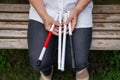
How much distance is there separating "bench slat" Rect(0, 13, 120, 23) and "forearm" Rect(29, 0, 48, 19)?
1.11ft

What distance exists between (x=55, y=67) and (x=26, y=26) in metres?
0.59

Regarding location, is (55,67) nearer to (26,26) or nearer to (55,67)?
(55,67)

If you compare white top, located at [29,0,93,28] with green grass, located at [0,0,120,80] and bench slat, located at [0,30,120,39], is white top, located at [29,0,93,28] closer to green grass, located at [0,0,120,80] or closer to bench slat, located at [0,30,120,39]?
bench slat, located at [0,30,120,39]

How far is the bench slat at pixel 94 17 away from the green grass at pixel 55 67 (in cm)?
43

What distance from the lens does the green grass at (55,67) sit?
121 inches

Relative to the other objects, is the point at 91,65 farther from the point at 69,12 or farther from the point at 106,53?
the point at 69,12

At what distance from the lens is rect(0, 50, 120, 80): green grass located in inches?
121

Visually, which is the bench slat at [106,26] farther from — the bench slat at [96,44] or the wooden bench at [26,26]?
the bench slat at [96,44]

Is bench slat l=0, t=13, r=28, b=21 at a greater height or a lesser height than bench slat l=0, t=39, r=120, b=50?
greater

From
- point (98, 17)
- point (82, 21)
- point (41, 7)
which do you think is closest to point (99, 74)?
point (98, 17)

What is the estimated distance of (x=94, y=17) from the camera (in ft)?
9.44

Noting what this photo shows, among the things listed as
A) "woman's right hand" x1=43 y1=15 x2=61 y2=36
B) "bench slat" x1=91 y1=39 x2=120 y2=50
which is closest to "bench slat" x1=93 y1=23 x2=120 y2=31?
"bench slat" x1=91 y1=39 x2=120 y2=50

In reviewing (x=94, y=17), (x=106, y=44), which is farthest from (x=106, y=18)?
(x=106, y=44)

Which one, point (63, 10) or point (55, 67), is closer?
point (63, 10)
